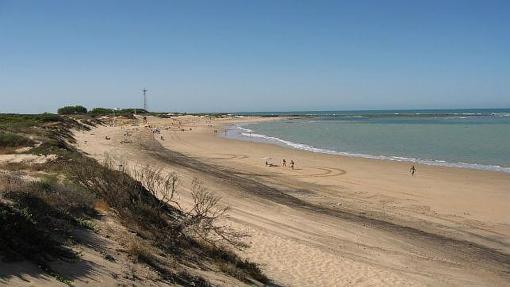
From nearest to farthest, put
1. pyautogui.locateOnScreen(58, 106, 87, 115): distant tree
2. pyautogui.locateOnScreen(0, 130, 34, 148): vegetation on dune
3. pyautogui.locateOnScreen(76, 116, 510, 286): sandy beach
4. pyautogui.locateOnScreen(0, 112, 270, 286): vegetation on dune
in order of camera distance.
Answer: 1. pyautogui.locateOnScreen(0, 112, 270, 286): vegetation on dune
2. pyautogui.locateOnScreen(76, 116, 510, 286): sandy beach
3. pyautogui.locateOnScreen(0, 130, 34, 148): vegetation on dune
4. pyautogui.locateOnScreen(58, 106, 87, 115): distant tree

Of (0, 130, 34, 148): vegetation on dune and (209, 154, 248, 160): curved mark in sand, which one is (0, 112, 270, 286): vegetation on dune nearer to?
(0, 130, 34, 148): vegetation on dune

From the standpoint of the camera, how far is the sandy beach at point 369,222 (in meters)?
10.7

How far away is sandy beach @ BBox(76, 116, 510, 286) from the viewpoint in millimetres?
10680

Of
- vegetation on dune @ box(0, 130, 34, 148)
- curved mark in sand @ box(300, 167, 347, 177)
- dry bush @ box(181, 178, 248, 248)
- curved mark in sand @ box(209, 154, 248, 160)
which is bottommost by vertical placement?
curved mark in sand @ box(300, 167, 347, 177)

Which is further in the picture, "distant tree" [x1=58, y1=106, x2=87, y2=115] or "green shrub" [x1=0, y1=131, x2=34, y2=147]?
"distant tree" [x1=58, y1=106, x2=87, y2=115]

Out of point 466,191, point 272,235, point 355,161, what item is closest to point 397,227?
point 272,235

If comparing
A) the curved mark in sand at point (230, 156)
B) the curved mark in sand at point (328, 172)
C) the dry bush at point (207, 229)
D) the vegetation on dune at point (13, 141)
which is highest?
the vegetation on dune at point (13, 141)

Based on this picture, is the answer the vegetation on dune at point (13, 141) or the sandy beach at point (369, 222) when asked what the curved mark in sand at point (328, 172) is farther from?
the vegetation on dune at point (13, 141)

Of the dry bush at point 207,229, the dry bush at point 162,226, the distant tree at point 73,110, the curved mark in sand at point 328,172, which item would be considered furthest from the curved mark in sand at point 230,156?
the distant tree at point 73,110

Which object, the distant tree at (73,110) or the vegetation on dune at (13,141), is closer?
the vegetation on dune at (13,141)

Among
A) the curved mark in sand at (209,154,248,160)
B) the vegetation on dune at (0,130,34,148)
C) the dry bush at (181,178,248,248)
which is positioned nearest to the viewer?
the dry bush at (181,178,248,248)

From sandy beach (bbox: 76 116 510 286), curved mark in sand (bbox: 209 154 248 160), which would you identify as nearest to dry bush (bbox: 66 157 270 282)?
sandy beach (bbox: 76 116 510 286)

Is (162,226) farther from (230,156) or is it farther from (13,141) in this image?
(230,156)

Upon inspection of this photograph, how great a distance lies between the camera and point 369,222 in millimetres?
15188
